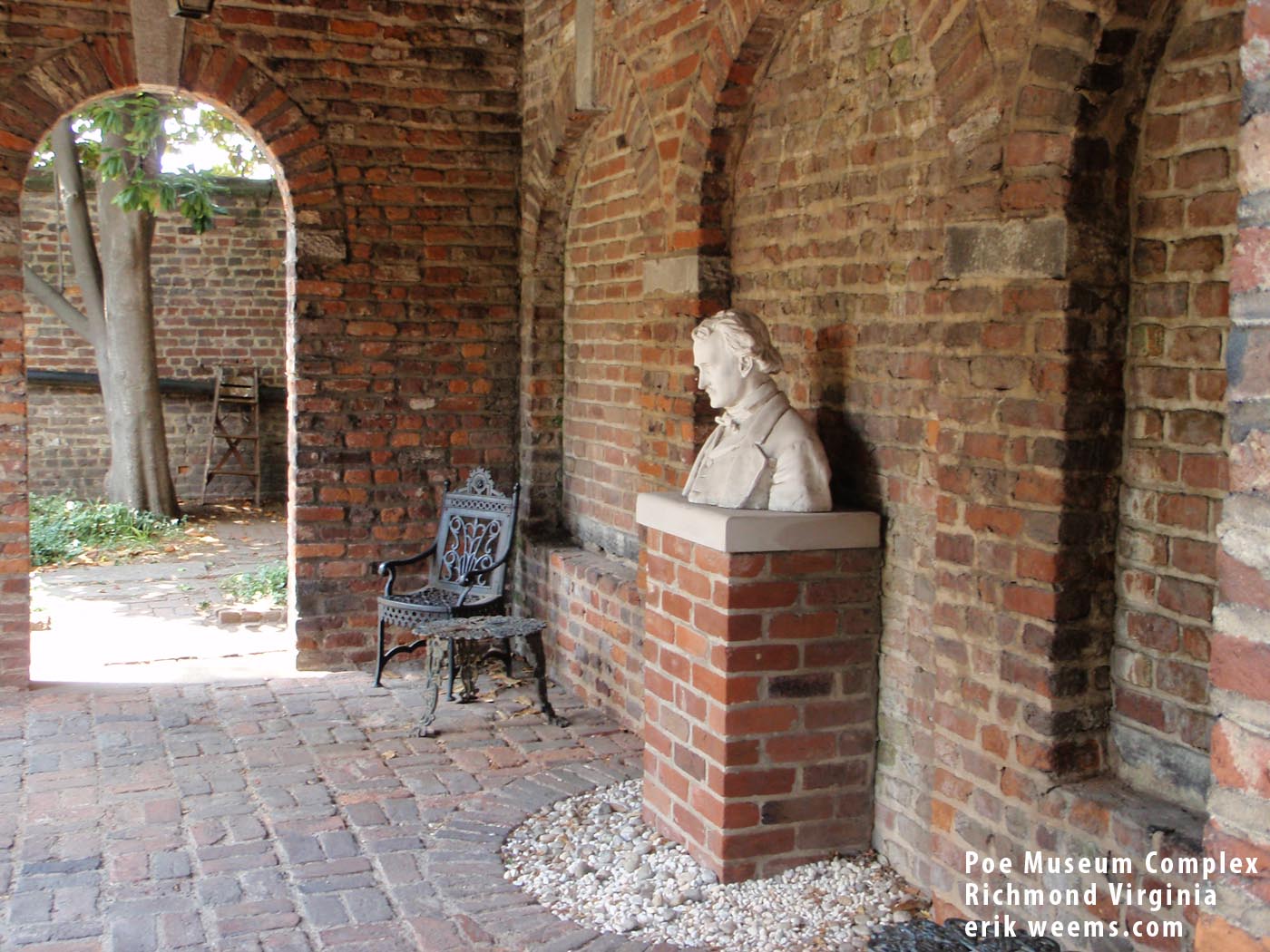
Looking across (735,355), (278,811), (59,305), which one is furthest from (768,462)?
(59,305)

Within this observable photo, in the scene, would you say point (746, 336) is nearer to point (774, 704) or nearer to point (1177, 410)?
point (774, 704)

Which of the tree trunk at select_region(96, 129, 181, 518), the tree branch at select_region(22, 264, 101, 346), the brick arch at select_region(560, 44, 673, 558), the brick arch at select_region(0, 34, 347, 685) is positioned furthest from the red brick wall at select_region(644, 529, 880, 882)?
the tree branch at select_region(22, 264, 101, 346)

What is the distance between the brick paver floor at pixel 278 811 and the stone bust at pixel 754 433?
1381 millimetres

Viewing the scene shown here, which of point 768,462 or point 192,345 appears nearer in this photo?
point 768,462

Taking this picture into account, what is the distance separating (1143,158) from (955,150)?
48cm

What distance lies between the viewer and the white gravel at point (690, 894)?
361 cm

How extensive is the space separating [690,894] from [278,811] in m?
1.67

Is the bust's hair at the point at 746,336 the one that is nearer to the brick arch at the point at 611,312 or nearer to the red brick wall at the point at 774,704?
the red brick wall at the point at 774,704

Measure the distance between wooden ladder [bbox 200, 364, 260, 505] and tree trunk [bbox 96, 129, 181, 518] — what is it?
1.32 metres

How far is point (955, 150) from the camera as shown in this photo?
3.29m

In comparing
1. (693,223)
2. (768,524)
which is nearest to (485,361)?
(693,223)

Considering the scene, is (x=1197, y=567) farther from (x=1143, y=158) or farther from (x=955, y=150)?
(x=955, y=150)

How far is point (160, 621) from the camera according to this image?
8.07 m

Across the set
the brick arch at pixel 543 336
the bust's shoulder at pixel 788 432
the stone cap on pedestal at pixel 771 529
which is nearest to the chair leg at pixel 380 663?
the brick arch at pixel 543 336
